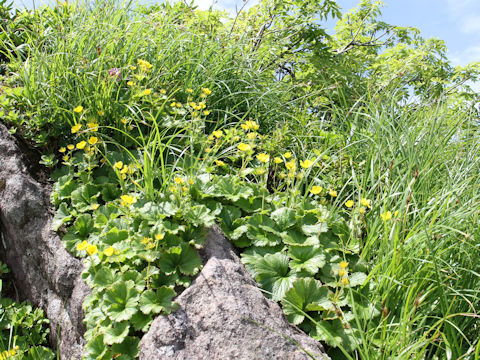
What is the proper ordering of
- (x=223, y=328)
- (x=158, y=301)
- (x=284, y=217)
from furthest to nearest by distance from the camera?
(x=284, y=217), (x=158, y=301), (x=223, y=328)

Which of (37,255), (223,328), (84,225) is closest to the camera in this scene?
(223,328)

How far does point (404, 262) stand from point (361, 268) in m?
0.30

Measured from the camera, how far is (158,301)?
1727 millimetres

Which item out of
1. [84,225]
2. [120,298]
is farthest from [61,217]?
[120,298]

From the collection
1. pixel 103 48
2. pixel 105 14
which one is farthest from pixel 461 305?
pixel 105 14

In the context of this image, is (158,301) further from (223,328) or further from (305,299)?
(305,299)

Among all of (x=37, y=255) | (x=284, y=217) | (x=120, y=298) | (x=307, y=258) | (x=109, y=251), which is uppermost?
(x=284, y=217)

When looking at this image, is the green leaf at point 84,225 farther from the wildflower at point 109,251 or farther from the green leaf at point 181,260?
the green leaf at point 181,260

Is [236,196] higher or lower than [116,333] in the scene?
higher

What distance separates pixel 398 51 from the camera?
206 inches

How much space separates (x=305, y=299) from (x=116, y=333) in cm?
85

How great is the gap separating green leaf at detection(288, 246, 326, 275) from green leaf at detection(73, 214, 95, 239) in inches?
45.1

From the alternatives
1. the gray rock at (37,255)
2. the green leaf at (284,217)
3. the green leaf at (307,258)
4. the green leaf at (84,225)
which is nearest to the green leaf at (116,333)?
the gray rock at (37,255)

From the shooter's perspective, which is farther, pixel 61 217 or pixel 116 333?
pixel 61 217
